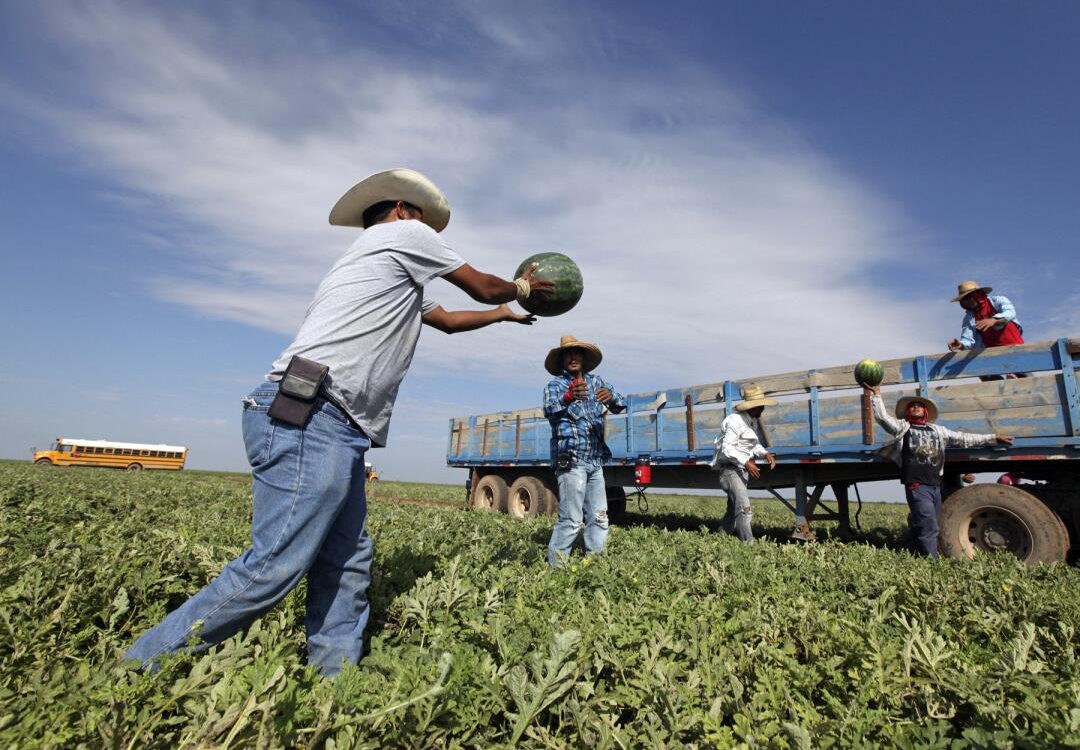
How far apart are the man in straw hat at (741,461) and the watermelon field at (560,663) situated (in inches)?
108

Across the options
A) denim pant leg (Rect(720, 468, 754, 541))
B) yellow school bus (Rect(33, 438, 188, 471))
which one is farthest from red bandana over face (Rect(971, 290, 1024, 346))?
yellow school bus (Rect(33, 438, 188, 471))

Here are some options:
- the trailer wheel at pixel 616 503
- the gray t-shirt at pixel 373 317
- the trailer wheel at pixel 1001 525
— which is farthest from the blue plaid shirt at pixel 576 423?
the trailer wheel at pixel 616 503

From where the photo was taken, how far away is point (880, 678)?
2393 mm

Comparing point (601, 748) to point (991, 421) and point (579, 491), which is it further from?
point (991, 421)

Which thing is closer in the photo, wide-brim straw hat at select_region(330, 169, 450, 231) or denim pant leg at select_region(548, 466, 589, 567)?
Answer: wide-brim straw hat at select_region(330, 169, 450, 231)

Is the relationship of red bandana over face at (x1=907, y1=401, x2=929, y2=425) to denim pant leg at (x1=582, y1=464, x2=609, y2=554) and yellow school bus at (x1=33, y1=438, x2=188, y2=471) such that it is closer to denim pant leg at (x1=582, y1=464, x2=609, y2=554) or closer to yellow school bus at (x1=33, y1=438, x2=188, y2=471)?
denim pant leg at (x1=582, y1=464, x2=609, y2=554)

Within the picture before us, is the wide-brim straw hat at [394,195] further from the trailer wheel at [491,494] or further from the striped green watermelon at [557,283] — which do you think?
the trailer wheel at [491,494]

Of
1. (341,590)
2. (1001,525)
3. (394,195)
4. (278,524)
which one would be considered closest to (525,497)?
(1001,525)

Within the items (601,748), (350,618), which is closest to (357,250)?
(350,618)

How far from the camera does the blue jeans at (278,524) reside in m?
2.37

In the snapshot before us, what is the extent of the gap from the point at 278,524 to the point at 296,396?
1.74 feet

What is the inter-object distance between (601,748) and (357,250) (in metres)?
2.32

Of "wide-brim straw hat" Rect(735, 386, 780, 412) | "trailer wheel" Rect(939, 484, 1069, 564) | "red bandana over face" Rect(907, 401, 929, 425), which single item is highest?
"wide-brim straw hat" Rect(735, 386, 780, 412)

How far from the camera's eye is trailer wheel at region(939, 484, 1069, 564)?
6082 mm
